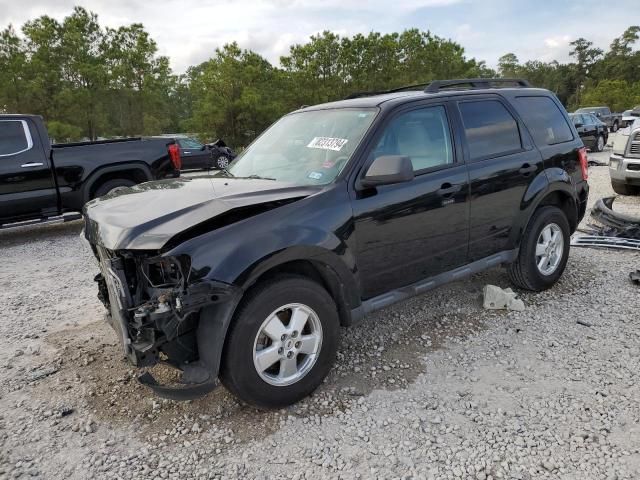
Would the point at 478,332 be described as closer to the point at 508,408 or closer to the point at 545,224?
the point at 508,408

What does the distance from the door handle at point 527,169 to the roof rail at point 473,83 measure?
0.85m

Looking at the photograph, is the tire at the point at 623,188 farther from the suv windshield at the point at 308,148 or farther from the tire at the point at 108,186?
the tire at the point at 108,186

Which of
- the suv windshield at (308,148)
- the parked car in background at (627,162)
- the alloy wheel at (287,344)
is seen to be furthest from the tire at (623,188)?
the alloy wheel at (287,344)

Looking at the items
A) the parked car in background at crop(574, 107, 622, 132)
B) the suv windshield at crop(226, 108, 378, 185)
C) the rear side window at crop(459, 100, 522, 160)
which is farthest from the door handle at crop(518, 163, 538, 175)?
the parked car in background at crop(574, 107, 622, 132)

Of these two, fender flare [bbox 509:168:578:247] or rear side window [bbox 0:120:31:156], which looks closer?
fender flare [bbox 509:168:578:247]

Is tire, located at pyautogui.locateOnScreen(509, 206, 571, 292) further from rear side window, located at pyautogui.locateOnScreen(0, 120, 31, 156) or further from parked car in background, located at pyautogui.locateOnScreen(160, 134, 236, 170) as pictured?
parked car in background, located at pyautogui.locateOnScreen(160, 134, 236, 170)

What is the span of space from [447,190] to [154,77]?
82.3 ft

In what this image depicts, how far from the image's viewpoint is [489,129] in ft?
13.1

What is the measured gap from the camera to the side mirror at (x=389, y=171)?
301 centimetres

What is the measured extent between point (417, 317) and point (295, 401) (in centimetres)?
162

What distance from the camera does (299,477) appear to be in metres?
2.41

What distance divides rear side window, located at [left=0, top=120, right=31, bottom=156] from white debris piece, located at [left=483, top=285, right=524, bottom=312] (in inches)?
275

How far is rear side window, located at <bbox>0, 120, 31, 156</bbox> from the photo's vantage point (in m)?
→ 7.20

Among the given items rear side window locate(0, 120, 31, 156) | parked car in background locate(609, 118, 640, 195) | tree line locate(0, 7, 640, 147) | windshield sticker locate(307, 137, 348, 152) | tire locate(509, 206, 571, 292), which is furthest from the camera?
tree line locate(0, 7, 640, 147)
